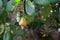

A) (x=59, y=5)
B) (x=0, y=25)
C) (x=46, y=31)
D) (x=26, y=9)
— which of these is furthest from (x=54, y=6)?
(x=26, y=9)

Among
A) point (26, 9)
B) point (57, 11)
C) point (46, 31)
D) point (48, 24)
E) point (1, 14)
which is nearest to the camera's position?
point (26, 9)

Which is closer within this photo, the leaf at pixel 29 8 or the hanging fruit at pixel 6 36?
the leaf at pixel 29 8

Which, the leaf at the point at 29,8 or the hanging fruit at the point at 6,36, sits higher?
the leaf at the point at 29,8

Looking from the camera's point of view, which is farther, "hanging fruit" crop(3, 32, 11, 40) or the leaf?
"hanging fruit" crop(3, 32, 11, 40)

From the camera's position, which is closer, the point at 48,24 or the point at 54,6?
the point at 54,6

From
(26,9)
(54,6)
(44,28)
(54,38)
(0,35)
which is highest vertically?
(26,9)

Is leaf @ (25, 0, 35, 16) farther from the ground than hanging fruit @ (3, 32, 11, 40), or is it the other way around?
leaf @ (25, 0, 35, 16)

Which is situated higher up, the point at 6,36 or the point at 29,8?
the point at 29,8

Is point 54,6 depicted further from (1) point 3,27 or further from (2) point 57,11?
(1) point 3,27

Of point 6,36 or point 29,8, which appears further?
point 6,36

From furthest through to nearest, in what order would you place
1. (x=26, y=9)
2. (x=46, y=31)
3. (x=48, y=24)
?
(x=46, y=31) → (x=48, y=24) → (x=26, y=9)

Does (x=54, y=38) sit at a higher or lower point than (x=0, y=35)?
lower
